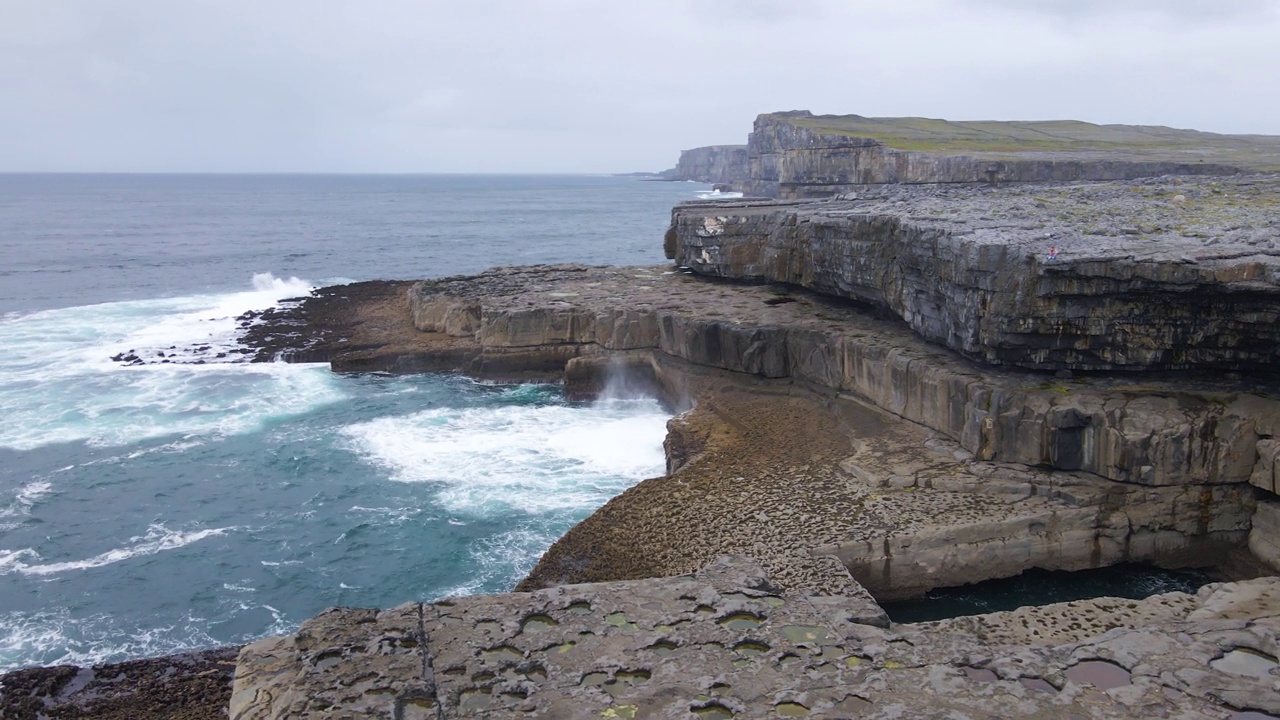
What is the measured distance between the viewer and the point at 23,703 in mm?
16953

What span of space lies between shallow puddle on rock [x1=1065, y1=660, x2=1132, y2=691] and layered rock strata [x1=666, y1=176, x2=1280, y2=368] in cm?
1060

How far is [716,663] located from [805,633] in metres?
1.73

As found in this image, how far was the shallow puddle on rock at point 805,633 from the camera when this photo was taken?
14750 millimetres

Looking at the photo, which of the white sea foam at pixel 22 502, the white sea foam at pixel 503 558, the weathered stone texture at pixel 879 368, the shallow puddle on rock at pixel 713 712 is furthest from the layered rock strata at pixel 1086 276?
the white sea foam at pixel 22 502

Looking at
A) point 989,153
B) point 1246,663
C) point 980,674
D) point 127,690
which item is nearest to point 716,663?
point 980,674

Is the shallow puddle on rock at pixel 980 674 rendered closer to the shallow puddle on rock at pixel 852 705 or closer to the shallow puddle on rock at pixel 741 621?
the shallow puddle on rock at pixel 852 705

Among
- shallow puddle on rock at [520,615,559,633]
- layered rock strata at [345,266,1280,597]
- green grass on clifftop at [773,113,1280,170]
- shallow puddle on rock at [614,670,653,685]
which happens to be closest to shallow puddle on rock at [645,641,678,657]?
shallow puddle on rock at [614,670,653,685]

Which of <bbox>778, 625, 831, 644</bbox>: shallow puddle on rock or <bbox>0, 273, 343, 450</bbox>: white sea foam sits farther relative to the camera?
<bbox>0, 273, 343, 450</bbox>: white sea foam

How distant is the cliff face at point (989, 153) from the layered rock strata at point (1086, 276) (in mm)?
18563

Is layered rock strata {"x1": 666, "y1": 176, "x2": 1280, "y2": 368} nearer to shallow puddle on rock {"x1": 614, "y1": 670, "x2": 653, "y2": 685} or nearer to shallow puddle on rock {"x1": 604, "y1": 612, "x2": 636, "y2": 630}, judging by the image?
shallow puddle on rock {"x1": 604, "y1": 612, "x2": 636, "y2": 630}

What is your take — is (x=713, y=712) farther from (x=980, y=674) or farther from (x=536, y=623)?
(x=980, y=674)

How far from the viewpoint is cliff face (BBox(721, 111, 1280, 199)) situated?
48312 millimetres

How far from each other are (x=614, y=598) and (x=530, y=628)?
1595 mm

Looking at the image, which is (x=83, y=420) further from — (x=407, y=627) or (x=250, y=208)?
(x=250, y=208)
